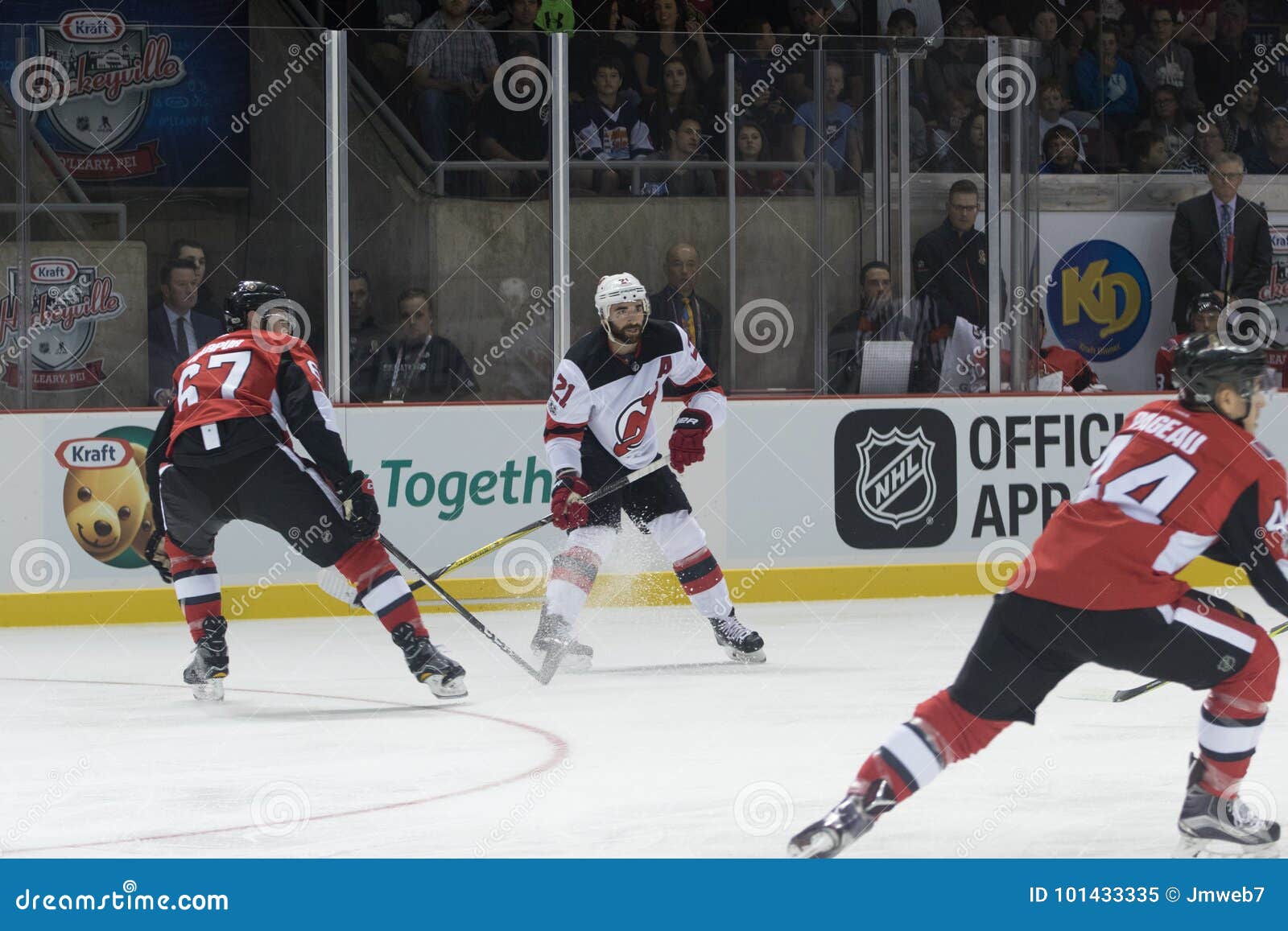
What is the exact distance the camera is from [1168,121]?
33.7 ft

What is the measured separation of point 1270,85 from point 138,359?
6613 mm

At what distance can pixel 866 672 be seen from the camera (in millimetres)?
5918

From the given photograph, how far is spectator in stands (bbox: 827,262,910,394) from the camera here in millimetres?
8008

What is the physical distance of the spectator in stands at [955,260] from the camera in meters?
8.04

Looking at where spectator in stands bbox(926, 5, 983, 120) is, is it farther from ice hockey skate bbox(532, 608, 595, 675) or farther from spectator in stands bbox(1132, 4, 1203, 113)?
ice hockey skate bbox(532, 608, 595, 675)

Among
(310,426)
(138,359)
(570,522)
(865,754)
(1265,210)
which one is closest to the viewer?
(865,754)

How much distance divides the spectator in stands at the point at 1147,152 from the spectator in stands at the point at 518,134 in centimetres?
359

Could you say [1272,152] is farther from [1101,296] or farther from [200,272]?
[200,272]

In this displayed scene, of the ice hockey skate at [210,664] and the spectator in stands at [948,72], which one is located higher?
the spectator in stands at [948,72]

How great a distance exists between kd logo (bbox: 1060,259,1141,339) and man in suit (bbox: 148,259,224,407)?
4321mm

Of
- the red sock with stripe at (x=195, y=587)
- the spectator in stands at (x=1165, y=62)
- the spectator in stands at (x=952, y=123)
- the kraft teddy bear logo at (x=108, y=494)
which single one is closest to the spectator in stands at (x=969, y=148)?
the spectator in stands at (x=952, y=123)

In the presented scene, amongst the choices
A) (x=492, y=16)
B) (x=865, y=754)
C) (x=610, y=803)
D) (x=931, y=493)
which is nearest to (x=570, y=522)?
(x=865, y=754)

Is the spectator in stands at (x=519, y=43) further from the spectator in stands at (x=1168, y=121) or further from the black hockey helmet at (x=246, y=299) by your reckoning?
the spectator in stands at (x=1168, y=121)

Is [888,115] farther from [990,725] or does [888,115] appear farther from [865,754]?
[990,725]
